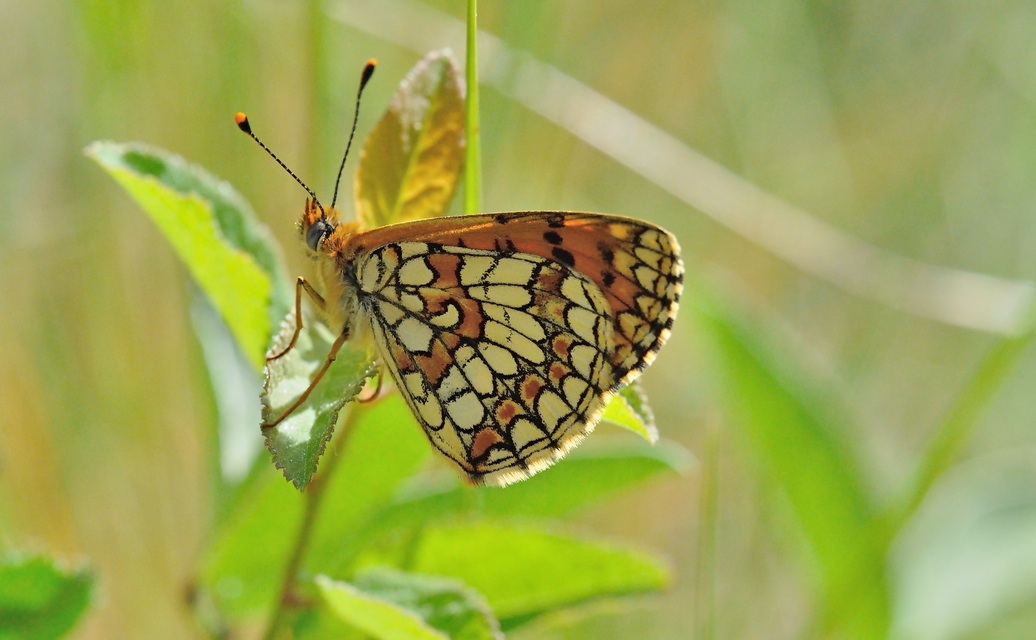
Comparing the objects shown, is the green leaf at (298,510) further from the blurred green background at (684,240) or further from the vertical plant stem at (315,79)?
the vertical plant stem at (315,79)

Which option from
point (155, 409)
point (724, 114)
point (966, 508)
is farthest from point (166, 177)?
point (724, 114)

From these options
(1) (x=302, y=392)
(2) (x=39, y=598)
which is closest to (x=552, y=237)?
(1) (x=302, y=392)

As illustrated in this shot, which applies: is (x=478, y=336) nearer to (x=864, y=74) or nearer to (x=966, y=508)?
(x=966, y=508)

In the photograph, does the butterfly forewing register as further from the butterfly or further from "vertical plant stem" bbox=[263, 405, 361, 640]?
"vertical plant stem" bbox=[263, 405, 361, 640]

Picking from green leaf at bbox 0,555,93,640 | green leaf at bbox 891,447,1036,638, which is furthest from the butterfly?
green leaf at bbox 891,447,1036,638

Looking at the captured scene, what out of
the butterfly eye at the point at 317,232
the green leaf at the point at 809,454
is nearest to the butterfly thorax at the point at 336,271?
the butterfly eye at the point at 317,232

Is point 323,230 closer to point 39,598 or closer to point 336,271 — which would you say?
point 336,271
